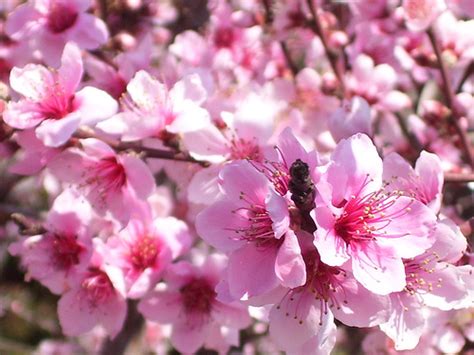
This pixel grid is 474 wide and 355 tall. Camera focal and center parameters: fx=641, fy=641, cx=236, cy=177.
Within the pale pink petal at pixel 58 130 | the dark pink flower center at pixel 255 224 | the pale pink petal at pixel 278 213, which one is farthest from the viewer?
the pale pink petal at pixel 58 130

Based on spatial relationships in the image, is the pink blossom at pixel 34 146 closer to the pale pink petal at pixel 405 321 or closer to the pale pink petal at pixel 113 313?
the pale pink petal at pixel 113 313

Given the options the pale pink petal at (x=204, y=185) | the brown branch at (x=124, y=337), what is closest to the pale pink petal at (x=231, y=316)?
the pale pink petal at (x=204, y=185)

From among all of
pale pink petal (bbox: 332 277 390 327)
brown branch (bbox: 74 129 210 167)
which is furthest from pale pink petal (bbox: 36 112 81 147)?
pale pink petal (bbox: 332 277 390 327)

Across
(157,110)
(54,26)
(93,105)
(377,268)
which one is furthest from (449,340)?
(54,26)

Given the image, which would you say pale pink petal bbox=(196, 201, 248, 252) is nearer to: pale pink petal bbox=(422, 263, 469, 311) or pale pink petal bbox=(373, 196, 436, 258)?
pale pink petal bbox=(373, 196, 436, 258)

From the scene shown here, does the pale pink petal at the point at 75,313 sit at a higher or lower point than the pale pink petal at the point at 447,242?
lower
